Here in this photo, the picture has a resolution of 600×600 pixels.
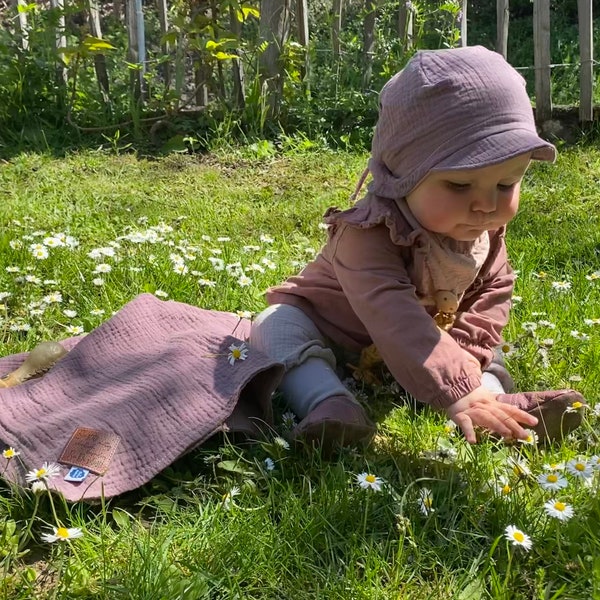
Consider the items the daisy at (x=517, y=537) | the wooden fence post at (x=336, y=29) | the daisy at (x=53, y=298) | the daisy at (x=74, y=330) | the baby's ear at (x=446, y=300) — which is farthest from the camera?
the wooden fence post at (x=336, y=29)

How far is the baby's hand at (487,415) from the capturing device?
1.92m

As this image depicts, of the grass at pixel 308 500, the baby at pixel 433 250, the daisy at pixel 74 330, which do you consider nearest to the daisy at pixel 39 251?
the grass at pixel 308 500

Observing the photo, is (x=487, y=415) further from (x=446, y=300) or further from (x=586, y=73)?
(x=586, y=73)

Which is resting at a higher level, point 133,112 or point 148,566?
point 133,112

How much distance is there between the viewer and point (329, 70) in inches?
215

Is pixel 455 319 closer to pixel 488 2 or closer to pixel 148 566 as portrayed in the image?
pixel 148 566

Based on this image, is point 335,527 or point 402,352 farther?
point 402,352

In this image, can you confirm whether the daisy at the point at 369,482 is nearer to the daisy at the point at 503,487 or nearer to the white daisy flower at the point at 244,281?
the daisy at the point at 503,487

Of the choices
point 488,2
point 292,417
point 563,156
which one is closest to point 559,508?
point 292,417

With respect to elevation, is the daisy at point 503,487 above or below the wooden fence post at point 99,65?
below

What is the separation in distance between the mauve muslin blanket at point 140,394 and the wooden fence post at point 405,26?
3.38 m

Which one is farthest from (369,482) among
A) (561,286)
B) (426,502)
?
(561,286)

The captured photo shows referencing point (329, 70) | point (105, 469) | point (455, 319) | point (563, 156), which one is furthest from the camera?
point (329, 70)

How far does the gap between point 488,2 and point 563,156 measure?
4.92 m
